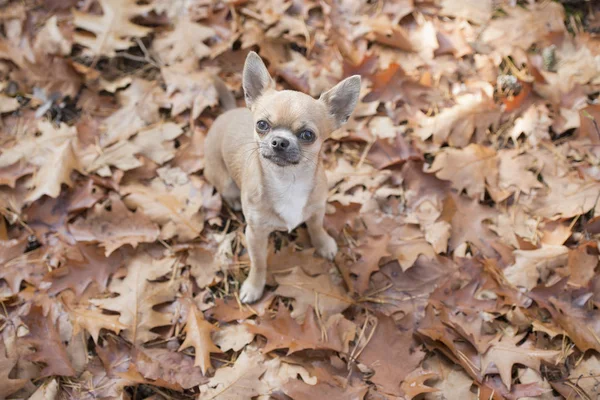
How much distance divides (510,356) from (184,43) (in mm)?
3476

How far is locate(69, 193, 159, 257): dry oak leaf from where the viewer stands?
3.25 meters

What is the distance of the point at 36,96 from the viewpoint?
12.9ft

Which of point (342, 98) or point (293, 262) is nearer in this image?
point (342, 98)

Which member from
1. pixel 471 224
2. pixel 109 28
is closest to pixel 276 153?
pixel 471 224

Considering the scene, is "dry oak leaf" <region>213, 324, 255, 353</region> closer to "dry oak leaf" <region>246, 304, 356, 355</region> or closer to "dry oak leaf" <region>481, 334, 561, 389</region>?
"dry oak leaf" <region>246, 304, 356, 355</region>

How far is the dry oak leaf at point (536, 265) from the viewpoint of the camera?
9.71 feet

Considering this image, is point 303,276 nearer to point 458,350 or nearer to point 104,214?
point 458,350

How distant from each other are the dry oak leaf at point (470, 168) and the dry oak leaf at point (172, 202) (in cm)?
177

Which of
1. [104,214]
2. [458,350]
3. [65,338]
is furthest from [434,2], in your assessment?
[65,338]

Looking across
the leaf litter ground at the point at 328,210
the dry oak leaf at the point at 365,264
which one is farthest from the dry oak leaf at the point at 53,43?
the dry oak leaf at the point at 365,264

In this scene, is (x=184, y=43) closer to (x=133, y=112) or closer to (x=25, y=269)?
(x=133, y=112)

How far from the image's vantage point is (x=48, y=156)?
3525mm

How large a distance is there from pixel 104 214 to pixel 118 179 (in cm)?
30

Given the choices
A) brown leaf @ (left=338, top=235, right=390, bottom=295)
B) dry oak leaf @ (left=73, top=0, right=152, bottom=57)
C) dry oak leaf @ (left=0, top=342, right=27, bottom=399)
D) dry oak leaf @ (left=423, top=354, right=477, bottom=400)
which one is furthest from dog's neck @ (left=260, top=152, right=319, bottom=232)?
dry oak leaf @ (left=73, top=0, right=152, bottom=57)
